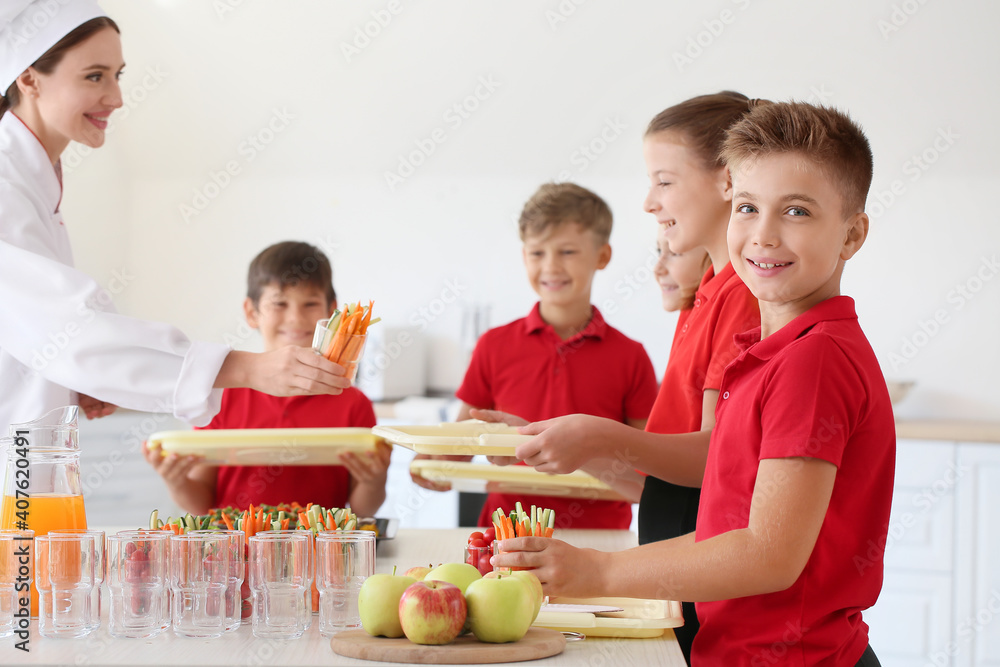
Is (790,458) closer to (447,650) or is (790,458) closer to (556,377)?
(447,650)

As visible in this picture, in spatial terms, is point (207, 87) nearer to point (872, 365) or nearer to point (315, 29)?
point (315, 29)

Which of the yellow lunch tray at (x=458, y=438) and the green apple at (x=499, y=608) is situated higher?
the yellow lunch tray at (x=458, y=438)

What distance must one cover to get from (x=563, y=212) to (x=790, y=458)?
1453 millimetres

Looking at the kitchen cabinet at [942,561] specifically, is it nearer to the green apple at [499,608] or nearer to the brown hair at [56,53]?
the green apple at [499,608]

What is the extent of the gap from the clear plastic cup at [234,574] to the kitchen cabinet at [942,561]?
8.76 ft

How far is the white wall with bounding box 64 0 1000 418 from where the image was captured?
11.3ft

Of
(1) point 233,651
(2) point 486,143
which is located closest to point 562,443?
(1) point 233,651

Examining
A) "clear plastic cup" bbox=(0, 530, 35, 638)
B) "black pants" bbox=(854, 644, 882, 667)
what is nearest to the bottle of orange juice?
"clear plastic cup" bbox=(0, 530, 35, 638)

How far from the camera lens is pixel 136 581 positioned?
1.02 metres

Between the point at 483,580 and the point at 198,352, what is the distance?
679 mm

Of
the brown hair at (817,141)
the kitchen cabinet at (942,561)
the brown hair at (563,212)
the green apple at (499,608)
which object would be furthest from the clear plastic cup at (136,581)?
the kitchen cabinet at (942,561)

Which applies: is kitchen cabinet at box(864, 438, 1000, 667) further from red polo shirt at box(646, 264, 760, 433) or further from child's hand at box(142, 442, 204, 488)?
child's hand at box(142, 442, 204, 488)

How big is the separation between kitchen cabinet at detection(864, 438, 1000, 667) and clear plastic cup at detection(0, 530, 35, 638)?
285 centimetres

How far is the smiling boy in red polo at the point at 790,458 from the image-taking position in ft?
3.11
